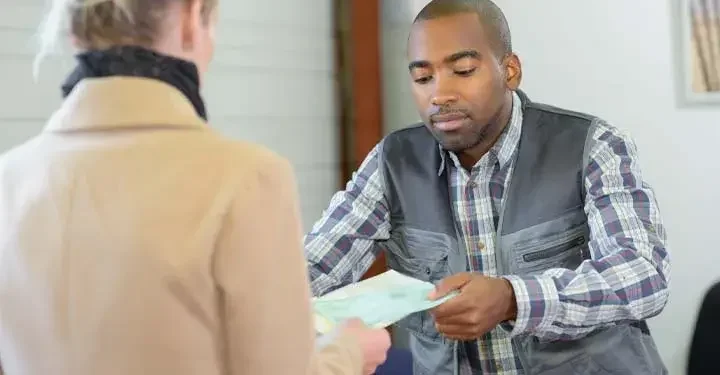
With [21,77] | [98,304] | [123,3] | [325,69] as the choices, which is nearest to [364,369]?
[98,304]

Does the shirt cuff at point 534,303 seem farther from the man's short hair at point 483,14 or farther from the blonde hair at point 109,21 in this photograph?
the blonde hair at point 109,21

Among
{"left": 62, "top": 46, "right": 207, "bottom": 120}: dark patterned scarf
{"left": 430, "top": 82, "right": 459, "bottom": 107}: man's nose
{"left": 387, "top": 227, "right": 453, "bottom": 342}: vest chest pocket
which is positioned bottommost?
{"left": 387, "top": 227, "right": 453, "bottom": 342}: vest chest pocket

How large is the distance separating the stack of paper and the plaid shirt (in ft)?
0.54

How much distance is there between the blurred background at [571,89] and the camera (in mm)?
2256

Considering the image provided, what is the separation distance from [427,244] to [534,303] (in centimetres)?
34

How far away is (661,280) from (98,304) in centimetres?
95

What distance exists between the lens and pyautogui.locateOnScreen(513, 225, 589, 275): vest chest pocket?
144 centimetres

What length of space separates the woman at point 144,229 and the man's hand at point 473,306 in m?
0.45

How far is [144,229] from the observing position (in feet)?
2.40

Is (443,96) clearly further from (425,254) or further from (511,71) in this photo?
(425,254)

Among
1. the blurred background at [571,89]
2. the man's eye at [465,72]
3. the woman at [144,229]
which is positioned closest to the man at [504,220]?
the man's eye at [465,72]

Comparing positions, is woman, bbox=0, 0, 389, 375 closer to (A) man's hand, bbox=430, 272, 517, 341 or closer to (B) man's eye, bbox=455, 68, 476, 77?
(A) man's hand, bbox=430, 272, 517, 341

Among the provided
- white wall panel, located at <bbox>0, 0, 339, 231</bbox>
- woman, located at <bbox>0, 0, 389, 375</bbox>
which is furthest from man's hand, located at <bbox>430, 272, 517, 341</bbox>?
white wall panel, located at <bbox>0, 0, 339, 231</bbox>

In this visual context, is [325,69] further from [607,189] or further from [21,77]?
[607,189]
